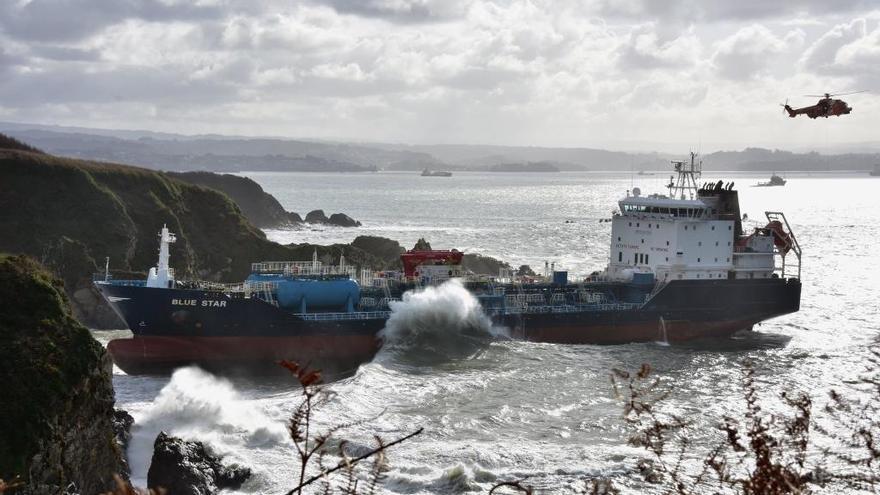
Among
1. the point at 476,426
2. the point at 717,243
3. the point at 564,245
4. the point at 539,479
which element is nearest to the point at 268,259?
the point at 717,243

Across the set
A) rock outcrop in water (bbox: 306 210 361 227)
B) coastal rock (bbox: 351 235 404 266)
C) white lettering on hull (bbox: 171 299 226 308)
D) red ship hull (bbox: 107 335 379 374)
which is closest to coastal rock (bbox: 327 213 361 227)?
rock outcrop in water (bbox: 306 210 361 227)

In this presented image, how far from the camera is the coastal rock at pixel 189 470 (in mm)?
18344

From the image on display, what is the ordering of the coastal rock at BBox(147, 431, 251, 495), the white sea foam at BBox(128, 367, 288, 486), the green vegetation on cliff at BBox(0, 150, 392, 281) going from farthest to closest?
1. the green vegetation on cliff at BBox(0, 150, 392, 281)
2. the white sea foam at BBox(128, 367, 288, 486)
3. the coastal rock at BBox(147, 431, 251, 495)

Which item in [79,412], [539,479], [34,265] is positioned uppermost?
[34,265]

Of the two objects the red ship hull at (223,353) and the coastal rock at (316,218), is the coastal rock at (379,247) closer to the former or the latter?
the red ship hull at (223,353)

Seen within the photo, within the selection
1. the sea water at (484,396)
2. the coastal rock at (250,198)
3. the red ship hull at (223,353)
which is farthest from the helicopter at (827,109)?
the coastal rock at (250,198)

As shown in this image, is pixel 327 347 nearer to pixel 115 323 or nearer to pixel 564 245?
pixel 115 323

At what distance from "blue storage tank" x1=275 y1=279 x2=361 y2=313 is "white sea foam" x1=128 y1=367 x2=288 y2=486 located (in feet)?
23.5

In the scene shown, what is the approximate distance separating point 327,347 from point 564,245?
57.5 m

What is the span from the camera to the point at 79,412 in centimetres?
1614

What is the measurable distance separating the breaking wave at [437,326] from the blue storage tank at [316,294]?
6.03ft

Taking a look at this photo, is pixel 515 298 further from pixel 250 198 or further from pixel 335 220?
pixel 335 220

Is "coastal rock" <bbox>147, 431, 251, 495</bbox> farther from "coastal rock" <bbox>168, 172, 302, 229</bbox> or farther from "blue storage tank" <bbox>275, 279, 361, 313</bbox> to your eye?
"coastal rock" <bbox>168, 172, 302, 229</bbox>

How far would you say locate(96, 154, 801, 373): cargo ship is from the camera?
31.8 meters
